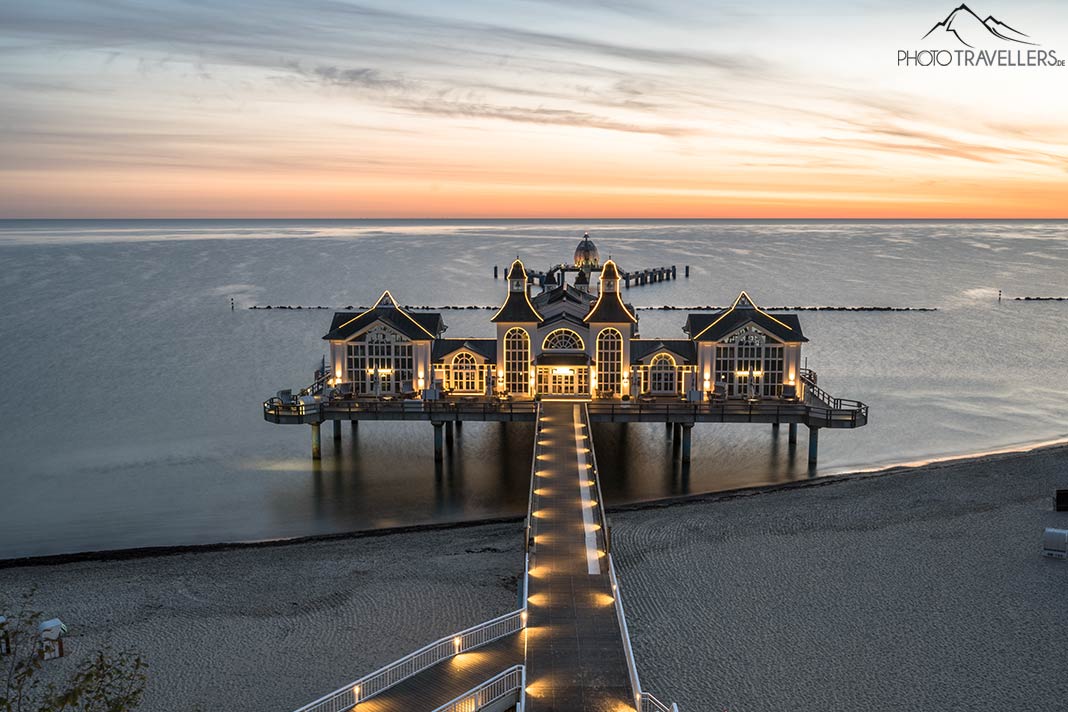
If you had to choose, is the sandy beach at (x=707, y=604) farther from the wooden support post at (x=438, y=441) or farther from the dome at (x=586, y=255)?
the dome at (x=586, y=255)

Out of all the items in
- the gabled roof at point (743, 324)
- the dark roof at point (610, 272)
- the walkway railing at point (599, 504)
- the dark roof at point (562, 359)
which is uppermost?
the dark roof at point (610, 272)

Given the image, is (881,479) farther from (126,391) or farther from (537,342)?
(126,391)

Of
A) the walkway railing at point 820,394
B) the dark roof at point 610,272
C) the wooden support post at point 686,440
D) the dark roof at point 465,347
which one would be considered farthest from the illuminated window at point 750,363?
the dark roof at point 465,347

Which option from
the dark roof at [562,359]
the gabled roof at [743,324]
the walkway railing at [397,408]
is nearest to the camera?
the walkway railing at [397,408]

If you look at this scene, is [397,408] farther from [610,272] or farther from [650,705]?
[650,705]

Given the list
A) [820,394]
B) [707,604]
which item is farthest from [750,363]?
[707,604]

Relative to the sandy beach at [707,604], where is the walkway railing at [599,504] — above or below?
above
